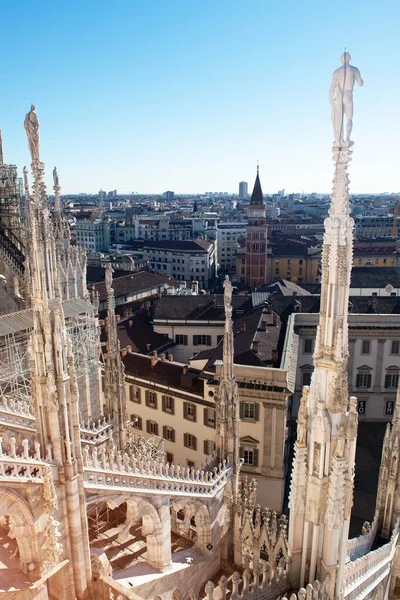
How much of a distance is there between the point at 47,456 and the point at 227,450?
331 inches

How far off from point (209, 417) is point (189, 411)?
1648mm

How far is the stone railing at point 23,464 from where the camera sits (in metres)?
11.9

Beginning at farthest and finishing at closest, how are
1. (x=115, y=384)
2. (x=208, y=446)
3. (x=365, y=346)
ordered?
(x=365, y=346)
(x=208, y=446)
(x=115, y=384)

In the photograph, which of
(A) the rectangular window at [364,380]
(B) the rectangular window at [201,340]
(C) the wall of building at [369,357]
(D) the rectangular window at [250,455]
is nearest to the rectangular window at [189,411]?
(D) the rectangular window at [250,455]

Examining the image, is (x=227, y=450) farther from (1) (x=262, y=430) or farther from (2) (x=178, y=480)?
(1) (x=262, y=430)

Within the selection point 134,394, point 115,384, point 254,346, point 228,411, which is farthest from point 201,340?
point 228,411

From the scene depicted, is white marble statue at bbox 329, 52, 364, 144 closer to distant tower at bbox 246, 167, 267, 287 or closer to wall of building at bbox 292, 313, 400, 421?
wall of building at bbox 292, 313, 400, 421

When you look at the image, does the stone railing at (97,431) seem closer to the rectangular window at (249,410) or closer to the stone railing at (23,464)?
the stone railing at (23,464)

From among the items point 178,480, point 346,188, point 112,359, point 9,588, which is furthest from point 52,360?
point 112,359

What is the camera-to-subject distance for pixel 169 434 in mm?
31766

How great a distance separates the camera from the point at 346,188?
8.69m

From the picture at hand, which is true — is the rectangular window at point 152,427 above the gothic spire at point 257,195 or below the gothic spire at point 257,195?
below

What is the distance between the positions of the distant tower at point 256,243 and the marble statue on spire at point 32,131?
256 ft

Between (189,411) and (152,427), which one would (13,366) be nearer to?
(189,411)
